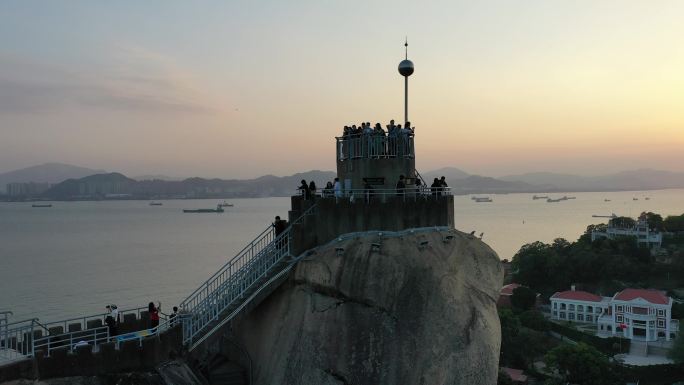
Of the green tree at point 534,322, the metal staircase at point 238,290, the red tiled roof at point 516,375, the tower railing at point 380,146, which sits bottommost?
the red tiled roof at point 516,375

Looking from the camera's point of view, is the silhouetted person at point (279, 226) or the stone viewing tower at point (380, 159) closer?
the stone viewing tower at point (380, 159)

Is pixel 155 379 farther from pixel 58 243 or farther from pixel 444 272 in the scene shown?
pixel 58 243

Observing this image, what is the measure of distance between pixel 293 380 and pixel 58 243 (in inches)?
5610

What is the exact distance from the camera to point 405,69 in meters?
20.0

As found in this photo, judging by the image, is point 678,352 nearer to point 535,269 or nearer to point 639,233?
point 535,269

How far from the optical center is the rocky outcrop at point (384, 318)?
15.1m

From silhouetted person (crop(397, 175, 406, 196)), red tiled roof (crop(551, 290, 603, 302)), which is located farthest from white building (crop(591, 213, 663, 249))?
silhouetted person (crop(397, 175, 406, 196))

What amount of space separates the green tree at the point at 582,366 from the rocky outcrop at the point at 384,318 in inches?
1399

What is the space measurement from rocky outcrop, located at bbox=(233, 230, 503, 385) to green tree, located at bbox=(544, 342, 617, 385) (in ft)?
117

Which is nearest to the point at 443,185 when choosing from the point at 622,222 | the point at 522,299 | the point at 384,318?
the point at 384,318

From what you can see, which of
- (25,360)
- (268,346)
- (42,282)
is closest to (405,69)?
(268,346)

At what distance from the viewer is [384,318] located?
15383mm

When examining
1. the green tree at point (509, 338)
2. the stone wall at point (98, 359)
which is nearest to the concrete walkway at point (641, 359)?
the green tree at point (509, 338)

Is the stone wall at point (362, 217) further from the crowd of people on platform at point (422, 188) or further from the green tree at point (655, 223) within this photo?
the green tree at point (655, 223)
